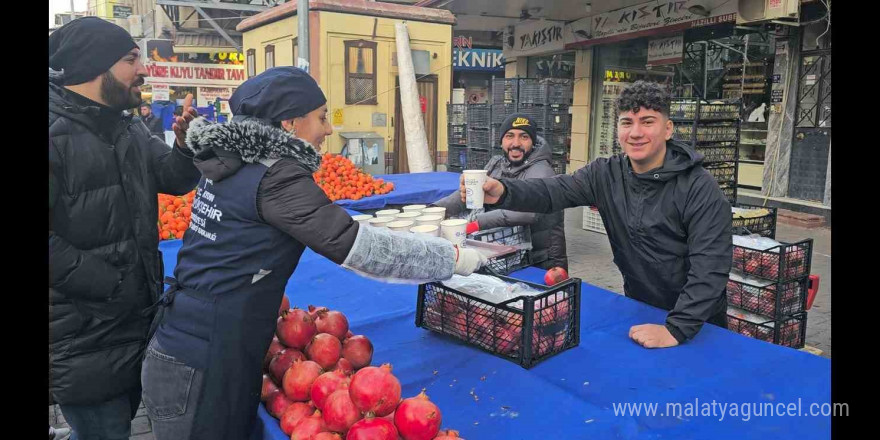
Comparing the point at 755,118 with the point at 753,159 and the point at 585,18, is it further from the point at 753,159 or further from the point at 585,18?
the point at 585,18

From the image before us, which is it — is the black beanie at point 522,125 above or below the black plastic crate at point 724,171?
above

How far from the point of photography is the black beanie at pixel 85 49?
8.16 ft

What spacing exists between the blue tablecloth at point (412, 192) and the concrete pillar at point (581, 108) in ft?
27.1

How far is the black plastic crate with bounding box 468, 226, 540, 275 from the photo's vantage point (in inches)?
138

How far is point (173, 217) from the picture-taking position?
5.27m

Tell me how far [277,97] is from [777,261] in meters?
3.77

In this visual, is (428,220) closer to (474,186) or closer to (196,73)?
(474,186)

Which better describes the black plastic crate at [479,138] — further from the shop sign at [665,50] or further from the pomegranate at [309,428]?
the pomegranate at [309,428]

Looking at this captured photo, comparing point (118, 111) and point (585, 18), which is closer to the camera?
point (118, 111)

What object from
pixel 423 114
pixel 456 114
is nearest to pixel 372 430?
pixel 456 114

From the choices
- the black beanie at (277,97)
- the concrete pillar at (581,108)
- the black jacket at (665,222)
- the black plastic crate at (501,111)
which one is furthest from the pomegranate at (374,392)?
the concrete pillar at (581,108)
